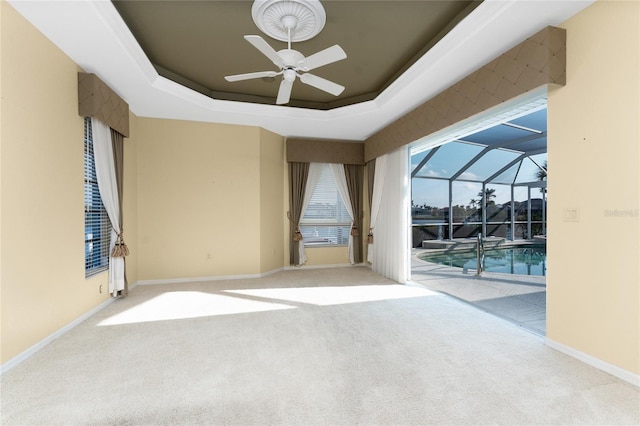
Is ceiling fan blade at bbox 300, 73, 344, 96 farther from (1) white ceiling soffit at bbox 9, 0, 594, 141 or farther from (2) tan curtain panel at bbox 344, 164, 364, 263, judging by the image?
(2) tan curtain panel at bbox 344, 164, 364, 263

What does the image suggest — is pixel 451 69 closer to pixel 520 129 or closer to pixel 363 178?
pixel 363 178

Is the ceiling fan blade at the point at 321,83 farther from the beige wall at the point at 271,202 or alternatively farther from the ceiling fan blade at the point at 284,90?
the beige wall at the point at 271,202

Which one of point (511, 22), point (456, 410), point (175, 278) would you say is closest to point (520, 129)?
point (511, 22)

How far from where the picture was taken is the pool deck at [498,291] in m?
3.24

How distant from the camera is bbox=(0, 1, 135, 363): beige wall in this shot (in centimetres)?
225

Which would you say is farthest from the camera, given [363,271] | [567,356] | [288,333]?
[363,271]

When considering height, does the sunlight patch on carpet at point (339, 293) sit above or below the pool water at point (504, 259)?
above

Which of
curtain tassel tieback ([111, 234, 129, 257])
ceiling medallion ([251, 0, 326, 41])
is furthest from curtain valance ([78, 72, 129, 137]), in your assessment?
ceiling medallion ([251, 0, 326, 41])

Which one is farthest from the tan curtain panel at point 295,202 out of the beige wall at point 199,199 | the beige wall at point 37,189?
the beige wall at point 37,189

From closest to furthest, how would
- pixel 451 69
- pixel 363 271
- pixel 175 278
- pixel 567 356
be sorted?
pixel 567 356 < pixel 451 69 < pixel 175 278 < pixel 363 271

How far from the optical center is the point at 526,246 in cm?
962

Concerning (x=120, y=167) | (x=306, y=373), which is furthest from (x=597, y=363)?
(x=120, y=167)

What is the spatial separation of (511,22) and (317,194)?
433 cm

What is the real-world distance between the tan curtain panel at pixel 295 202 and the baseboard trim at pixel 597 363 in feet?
13.9
